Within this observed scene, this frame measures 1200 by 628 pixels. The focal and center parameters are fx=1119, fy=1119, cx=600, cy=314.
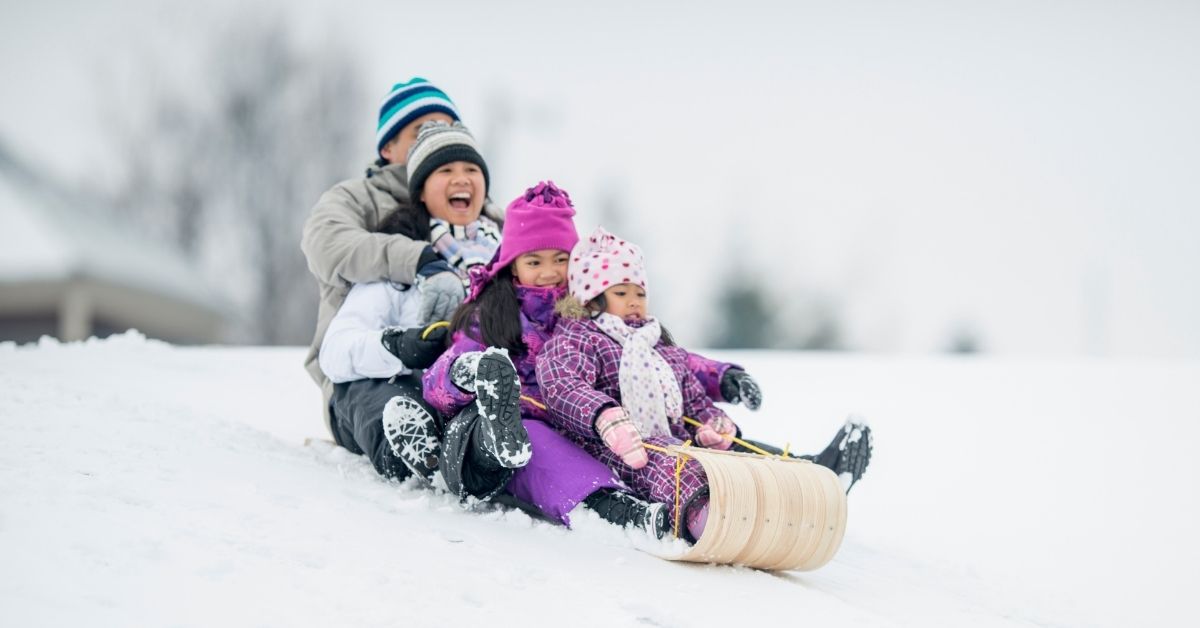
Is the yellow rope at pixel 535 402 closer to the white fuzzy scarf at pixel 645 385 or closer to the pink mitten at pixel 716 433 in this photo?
the white fuzzy scarf at pixel 645 385

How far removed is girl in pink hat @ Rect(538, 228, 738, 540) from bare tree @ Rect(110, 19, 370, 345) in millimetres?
15158

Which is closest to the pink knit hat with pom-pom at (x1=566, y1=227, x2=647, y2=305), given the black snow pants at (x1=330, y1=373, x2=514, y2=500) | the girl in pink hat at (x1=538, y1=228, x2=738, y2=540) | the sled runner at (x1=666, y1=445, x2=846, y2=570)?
the girl in pink hat at (x1=538, y1=228, x2=738, y2=540)

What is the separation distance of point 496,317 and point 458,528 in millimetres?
743

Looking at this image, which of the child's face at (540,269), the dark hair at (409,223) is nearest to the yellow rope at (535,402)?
the child's face at (540,269)

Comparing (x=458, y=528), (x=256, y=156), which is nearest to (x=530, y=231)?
(x=458, y=528)

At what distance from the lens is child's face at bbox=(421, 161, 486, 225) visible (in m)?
4.10

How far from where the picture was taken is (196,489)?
8.80 feet

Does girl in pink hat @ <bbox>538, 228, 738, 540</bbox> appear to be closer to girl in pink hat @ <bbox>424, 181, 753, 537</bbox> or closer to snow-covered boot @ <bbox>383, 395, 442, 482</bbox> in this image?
girl in pink hat @ <bbox>424, 181, 753, 537</bbox>

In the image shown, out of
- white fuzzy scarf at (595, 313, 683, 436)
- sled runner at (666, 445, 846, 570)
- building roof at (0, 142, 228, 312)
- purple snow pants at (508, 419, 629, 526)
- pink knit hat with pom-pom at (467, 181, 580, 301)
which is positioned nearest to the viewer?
sled runner at (666, 445, 846, 570)

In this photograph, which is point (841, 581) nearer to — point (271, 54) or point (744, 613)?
point (744, 613)

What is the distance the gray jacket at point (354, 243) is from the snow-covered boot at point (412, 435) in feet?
2.09

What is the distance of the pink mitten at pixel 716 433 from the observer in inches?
134

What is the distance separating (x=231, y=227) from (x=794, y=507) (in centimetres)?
1728

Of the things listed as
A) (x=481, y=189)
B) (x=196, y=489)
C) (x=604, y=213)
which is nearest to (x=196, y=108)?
(x=604, y=213)
